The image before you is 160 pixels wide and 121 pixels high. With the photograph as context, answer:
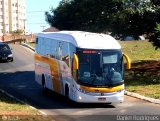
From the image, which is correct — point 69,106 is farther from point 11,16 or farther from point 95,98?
point 11,16

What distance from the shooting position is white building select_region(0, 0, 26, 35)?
160250 millimetres

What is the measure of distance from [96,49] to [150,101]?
11.9ft

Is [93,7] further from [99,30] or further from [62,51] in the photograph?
[62,51]

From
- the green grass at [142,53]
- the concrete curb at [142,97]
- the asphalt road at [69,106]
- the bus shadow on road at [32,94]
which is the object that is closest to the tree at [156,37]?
the concrete curb at [142,97]

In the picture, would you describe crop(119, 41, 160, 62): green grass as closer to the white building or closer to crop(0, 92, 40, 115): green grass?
crop(0, 92, 40, 115): green grass

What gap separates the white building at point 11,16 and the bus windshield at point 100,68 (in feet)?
445

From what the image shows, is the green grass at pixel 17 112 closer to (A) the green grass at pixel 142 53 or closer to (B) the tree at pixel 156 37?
(B) the tree at pixel 156 37

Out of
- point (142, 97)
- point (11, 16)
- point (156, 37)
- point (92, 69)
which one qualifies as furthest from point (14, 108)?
point (11, 16)

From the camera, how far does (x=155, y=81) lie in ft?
93.2

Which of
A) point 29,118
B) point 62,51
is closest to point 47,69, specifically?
point 62,51

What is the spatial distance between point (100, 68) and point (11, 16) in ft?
498

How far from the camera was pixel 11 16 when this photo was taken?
170 m

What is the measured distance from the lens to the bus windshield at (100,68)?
68.3ft

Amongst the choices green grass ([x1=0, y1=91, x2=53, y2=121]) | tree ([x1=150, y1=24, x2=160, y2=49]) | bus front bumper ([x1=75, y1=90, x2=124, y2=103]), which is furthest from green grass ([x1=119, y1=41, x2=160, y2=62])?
green grass ([x1=0, y1=91, x2=53, y2=121])
